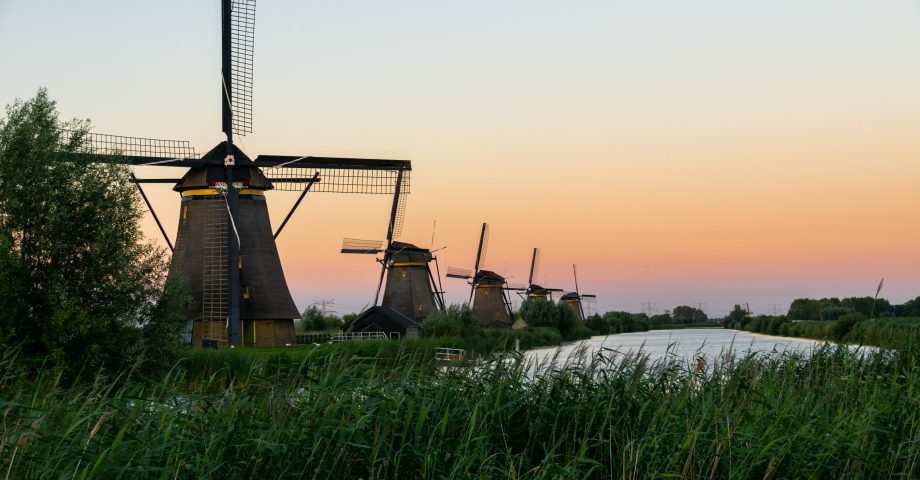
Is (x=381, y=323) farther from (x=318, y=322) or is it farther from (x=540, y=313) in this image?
(x=540, y=313)

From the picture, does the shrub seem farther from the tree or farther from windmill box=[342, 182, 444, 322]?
the tree

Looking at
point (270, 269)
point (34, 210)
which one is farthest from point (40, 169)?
point (270, 269)

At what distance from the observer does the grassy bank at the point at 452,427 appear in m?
6.41

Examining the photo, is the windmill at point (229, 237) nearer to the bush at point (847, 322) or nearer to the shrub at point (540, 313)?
the bush at point (847, 322)

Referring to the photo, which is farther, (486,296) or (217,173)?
(486,296)

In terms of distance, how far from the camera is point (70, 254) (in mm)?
20688

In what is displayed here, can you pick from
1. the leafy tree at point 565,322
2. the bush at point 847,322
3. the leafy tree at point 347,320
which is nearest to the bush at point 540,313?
the leafy tree at point 565,322

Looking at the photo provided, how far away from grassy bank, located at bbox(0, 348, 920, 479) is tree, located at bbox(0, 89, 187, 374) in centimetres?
1218

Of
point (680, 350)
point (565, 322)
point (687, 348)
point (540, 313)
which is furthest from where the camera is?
point (565, 322)

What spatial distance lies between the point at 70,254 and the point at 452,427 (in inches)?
622

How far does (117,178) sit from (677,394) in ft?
54.8

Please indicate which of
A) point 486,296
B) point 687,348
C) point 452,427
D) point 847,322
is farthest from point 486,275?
point 452,427

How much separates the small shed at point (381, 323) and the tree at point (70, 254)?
20.8m

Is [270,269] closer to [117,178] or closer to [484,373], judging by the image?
[117,178]
